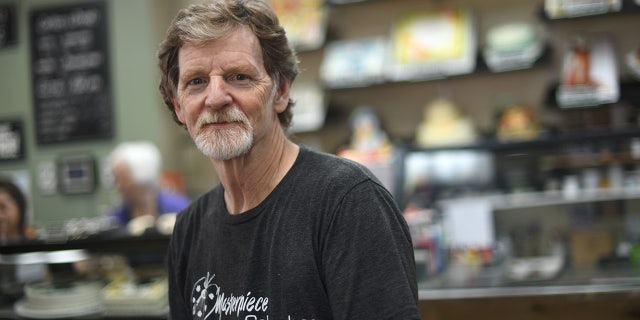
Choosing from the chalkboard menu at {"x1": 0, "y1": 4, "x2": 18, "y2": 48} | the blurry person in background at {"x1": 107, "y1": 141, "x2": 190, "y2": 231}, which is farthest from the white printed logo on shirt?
the chalkboard menu at {"x1": 0, "y1": 4, "x2": 18, "y2": 48}

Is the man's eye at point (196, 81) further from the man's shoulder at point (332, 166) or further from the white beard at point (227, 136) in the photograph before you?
the man's shoulder at point (332, 166)

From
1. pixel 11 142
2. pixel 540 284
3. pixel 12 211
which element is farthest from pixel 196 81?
pixel 11 142

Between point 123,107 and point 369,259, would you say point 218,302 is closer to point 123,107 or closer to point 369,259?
point 369,259

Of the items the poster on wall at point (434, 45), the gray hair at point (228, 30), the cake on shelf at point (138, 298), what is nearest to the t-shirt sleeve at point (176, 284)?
the gray hair at point (228, 30)

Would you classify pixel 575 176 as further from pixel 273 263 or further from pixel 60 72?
pixel 60 72

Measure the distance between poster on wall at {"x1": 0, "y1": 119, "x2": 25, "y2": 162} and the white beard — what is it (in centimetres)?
446

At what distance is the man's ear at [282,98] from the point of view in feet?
4.75

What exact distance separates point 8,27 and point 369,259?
5.02 meters

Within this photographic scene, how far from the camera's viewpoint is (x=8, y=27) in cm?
540

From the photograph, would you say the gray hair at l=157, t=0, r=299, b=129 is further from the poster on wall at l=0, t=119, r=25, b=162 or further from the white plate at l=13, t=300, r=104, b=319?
the poster on wall at l=0, t=119, r=25, b=162

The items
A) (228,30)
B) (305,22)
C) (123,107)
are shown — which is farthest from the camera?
(123,107)

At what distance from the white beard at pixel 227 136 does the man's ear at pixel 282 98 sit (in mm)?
115

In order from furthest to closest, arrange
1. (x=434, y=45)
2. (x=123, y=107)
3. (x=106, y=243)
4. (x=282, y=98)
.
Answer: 1. (x=123, y=107)
2. (x=434, y=45)
3. (x=106, y=243)
4. (x=282, y=98)

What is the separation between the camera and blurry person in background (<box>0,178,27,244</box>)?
314 centimetres
